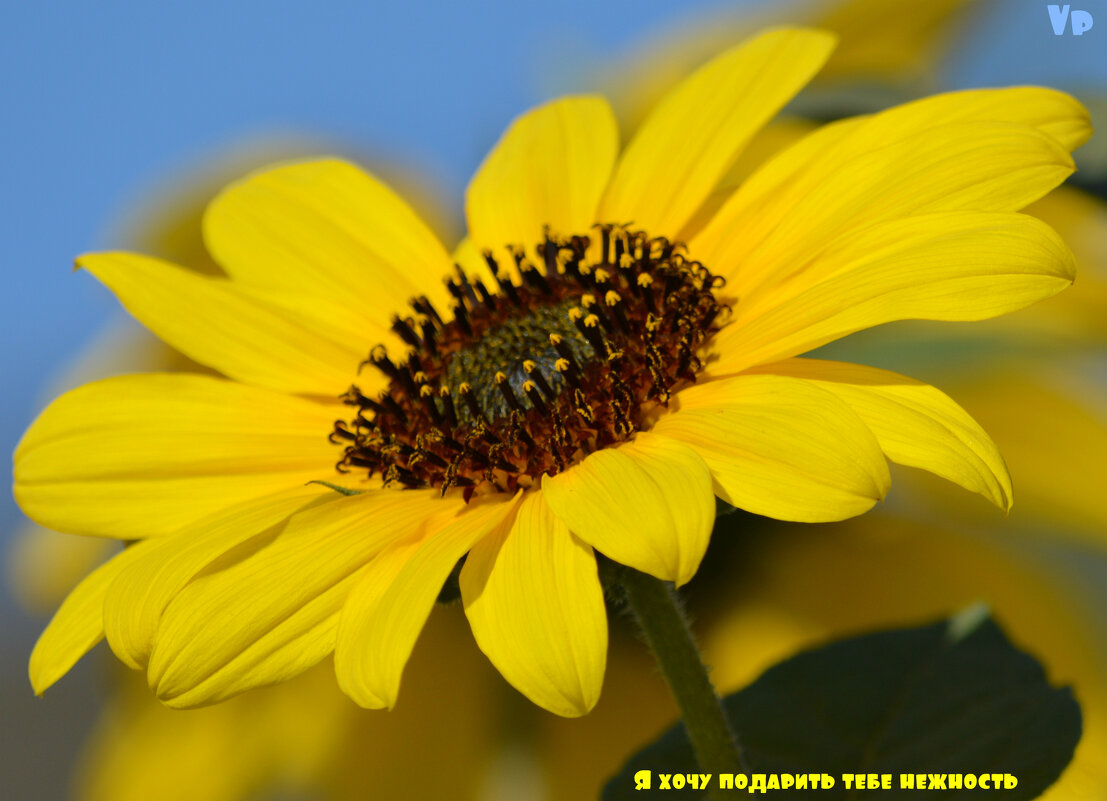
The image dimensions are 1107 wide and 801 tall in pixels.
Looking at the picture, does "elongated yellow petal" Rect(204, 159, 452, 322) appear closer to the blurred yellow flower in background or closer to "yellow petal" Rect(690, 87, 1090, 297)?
"yellow petal" Rect(690, 87, 1090, 297)

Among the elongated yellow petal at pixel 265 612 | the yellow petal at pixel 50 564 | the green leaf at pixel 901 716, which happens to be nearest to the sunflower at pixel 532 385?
the elongated yellow petal at pixel 265 612

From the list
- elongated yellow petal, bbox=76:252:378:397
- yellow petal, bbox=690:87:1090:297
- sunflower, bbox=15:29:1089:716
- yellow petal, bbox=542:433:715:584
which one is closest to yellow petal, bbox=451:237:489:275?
sunflower, bbox=15:29:1089:716

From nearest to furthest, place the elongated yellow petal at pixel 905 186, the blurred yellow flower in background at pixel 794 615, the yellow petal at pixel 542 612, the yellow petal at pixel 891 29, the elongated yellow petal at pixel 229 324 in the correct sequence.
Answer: the yellow petal at pixel 542 612 < the elongated yellow petal at pixel 905 186 < the elongated yellow petal at pixel 229 324 < the blurred yellow flower in background at pixel 794 615 < the yellow petal at pixel 891 29

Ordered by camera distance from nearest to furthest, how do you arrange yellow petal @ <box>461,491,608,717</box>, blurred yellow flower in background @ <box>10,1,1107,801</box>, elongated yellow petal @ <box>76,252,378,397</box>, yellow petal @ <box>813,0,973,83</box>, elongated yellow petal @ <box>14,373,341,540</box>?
yellow petal @ <box>461,491,608,717</box>
elongated yellow petal @ <box>14,373,341,540</box>
elongated yellow petal @ <box>76,252,378,397</box>
blurred yellow flower in background @ <box>10,1,1107,801</box>
yellow petal @ <box>813,0,973,83</box>

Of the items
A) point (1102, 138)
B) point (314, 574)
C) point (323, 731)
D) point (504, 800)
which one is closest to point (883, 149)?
point (1102, 138)

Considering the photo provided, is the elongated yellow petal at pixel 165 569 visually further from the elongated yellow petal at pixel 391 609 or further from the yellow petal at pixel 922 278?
the yellow petal at pixel 922 278

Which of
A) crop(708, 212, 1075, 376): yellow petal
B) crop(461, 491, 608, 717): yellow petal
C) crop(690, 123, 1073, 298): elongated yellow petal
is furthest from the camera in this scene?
crop(690, 123, 1073, 298): elongated yellow petal
